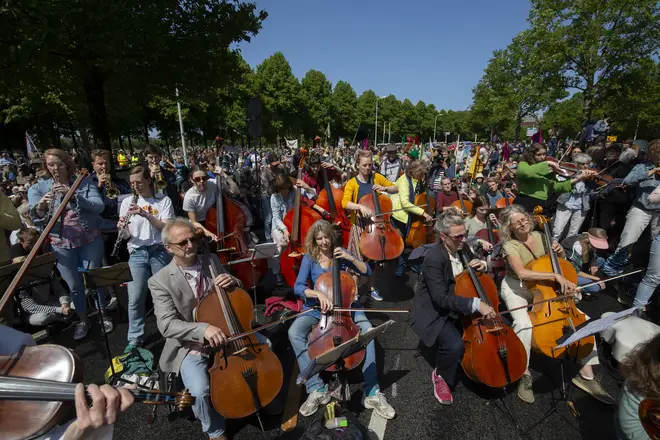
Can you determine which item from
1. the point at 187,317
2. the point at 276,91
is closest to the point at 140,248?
the point at 187,317

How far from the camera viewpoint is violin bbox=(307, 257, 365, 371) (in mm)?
2650

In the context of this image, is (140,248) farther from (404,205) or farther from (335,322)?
(404,205)

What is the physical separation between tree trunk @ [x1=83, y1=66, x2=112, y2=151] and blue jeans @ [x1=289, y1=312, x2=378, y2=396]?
7.70m

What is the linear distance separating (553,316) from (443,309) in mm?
949

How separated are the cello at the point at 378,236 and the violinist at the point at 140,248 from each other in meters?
2.51

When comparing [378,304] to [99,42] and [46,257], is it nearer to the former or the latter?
[46,257]

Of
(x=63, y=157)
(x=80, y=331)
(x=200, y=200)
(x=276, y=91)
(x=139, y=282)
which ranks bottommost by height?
(x=80, y=331)

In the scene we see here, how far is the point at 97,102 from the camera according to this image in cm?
760

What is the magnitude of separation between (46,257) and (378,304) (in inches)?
152

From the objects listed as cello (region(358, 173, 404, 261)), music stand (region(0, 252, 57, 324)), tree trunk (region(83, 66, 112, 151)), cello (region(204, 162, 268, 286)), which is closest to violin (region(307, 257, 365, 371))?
cello (region(358, 173, 404, 261))

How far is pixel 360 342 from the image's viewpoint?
2.21 meters

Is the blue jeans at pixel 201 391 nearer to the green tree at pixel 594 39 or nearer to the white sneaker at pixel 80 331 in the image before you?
the white sneaker at pixel 80 331

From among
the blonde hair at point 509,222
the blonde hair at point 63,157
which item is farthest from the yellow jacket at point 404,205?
the blonde hair at point 63,157

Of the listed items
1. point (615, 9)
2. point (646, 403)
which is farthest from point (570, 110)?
point (646, 403)
